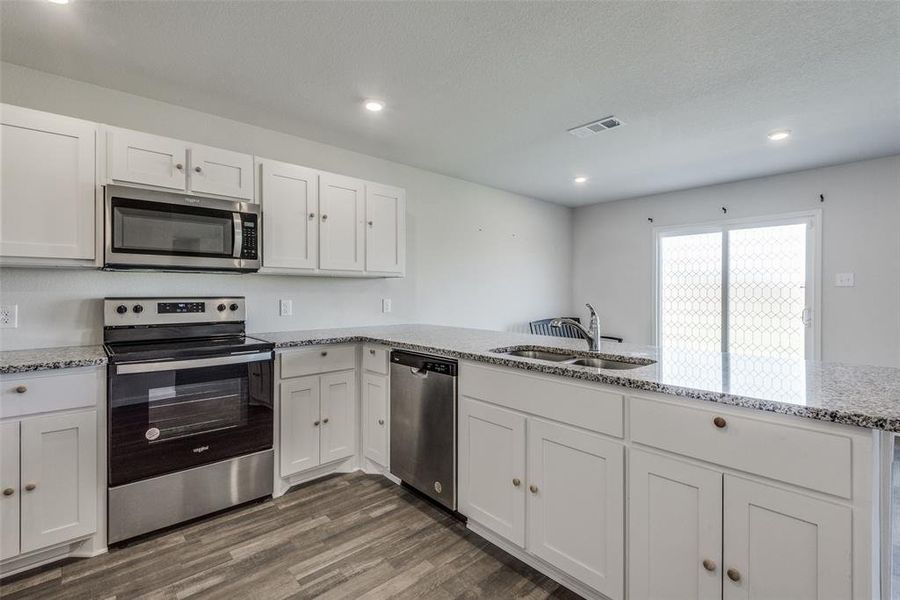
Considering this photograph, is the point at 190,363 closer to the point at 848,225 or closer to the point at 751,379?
the point at 751,379

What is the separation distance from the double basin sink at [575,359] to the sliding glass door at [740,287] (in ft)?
10.3

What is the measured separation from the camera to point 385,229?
332 centimetres

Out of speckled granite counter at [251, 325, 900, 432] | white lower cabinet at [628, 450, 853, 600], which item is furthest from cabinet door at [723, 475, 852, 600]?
speckled granite counter at [251, 325, 900, 432]

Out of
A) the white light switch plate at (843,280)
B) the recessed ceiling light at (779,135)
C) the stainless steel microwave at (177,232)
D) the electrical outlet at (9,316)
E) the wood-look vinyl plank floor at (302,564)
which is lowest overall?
the wood-look vinyl plank floor at (302,564)

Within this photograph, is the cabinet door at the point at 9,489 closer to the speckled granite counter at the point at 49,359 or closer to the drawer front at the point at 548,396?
the speckled granite counter at the point at 49,359

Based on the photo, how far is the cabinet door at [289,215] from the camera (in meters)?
2.70

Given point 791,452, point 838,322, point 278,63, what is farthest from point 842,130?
point 278,63

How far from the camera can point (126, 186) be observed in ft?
7.23

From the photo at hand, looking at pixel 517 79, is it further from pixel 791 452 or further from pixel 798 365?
pixel 791 452

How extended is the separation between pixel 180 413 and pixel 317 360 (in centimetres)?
A: 80

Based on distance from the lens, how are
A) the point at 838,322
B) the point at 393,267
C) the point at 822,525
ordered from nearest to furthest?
the point at 822,525 → the point at 393,267 → the point at 838,322

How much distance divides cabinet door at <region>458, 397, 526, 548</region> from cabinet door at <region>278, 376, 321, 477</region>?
1069mm

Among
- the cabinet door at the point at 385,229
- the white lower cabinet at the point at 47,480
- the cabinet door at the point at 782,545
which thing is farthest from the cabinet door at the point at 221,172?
the cabinet door at the point at 782,545

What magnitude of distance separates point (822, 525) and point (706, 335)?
405 cm
